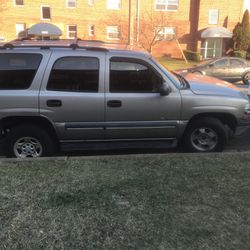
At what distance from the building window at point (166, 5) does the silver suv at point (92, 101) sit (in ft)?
96.4

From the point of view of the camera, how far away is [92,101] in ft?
17.7

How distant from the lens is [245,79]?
1733 cm

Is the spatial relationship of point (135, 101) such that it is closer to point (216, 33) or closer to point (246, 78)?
point (246, 78)

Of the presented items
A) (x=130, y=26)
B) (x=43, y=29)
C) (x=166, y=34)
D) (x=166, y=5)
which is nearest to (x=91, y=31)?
(x=130, y=26)

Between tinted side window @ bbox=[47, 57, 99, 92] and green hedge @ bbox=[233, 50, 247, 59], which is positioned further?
green hedge @ bbox=[233, 50, 247, 59]

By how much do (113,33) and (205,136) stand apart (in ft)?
97.3

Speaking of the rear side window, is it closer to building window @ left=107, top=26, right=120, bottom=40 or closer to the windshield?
the windshield

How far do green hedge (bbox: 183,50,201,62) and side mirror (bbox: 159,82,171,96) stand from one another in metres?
27.4

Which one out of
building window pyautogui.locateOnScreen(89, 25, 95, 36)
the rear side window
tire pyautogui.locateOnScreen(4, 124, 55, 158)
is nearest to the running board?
tire pyautogui.locateOnScreen(4, 124, 55, 158)

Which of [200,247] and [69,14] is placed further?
[69,14]

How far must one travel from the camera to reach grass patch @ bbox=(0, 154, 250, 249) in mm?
3264

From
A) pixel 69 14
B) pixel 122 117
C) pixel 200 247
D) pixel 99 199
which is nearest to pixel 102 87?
pixel 122 117

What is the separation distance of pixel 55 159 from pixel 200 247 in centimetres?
260

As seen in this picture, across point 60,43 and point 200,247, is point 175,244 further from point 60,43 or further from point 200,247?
point 60,43
